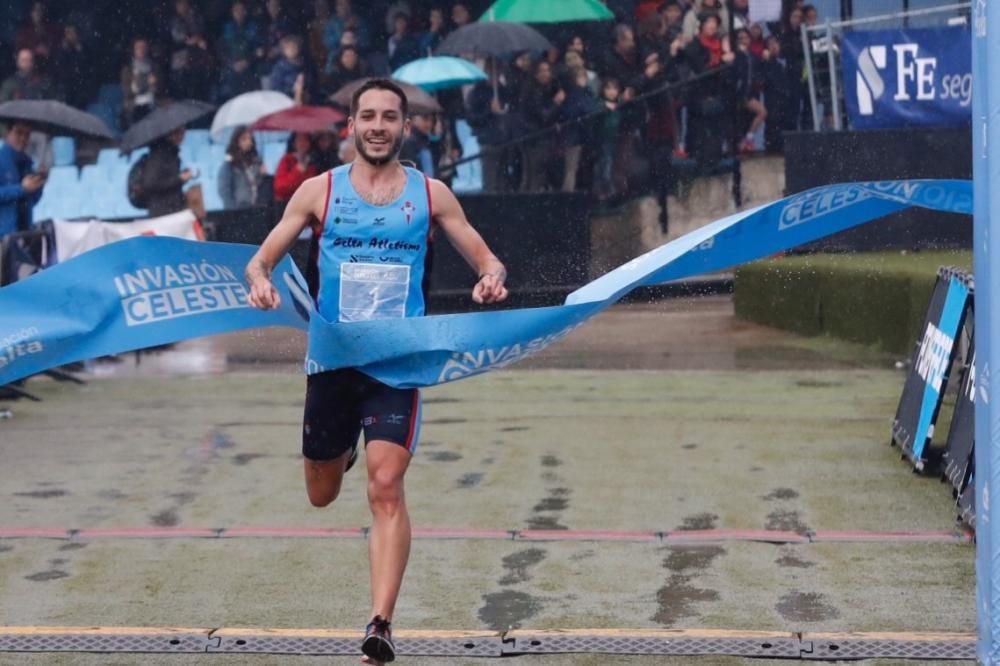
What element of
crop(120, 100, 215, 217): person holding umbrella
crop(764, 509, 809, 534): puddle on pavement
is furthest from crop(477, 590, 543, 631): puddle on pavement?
crop(120, 100, 215, 217): person holding umbrella

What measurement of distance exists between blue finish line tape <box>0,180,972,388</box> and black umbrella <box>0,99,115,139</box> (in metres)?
10.9

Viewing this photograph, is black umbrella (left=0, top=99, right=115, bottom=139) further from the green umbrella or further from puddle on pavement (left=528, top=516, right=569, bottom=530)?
puddle on pavement (left=528, top=516, right=569, bottom=530)

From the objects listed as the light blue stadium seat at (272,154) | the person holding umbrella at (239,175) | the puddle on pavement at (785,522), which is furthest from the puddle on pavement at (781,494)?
the light blue stadium seat at (272,154)

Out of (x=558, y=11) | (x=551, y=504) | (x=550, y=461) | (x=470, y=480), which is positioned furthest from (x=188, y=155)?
(x=551, y=504)

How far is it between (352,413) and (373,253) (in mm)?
553

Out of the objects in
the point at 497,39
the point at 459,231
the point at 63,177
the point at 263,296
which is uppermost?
the point at 497,39

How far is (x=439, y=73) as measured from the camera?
68.6 ft

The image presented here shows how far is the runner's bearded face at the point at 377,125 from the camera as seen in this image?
614cm

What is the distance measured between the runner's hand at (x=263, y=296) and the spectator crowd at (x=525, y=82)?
45.1 ft

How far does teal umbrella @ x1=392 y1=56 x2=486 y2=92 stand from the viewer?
20.9 m

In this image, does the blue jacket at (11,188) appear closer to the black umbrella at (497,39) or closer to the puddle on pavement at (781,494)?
the puddle on pavement at (781,494)

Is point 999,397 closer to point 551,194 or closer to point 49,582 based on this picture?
point 49,582

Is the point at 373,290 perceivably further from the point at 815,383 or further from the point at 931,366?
the point at 815,383

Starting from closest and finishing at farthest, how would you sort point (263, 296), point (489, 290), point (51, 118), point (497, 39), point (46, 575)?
1. point (263, 296)
2. point (489, 290)
3. point (46, 575)
4. point (51, 118)
5. point (497, 39)
